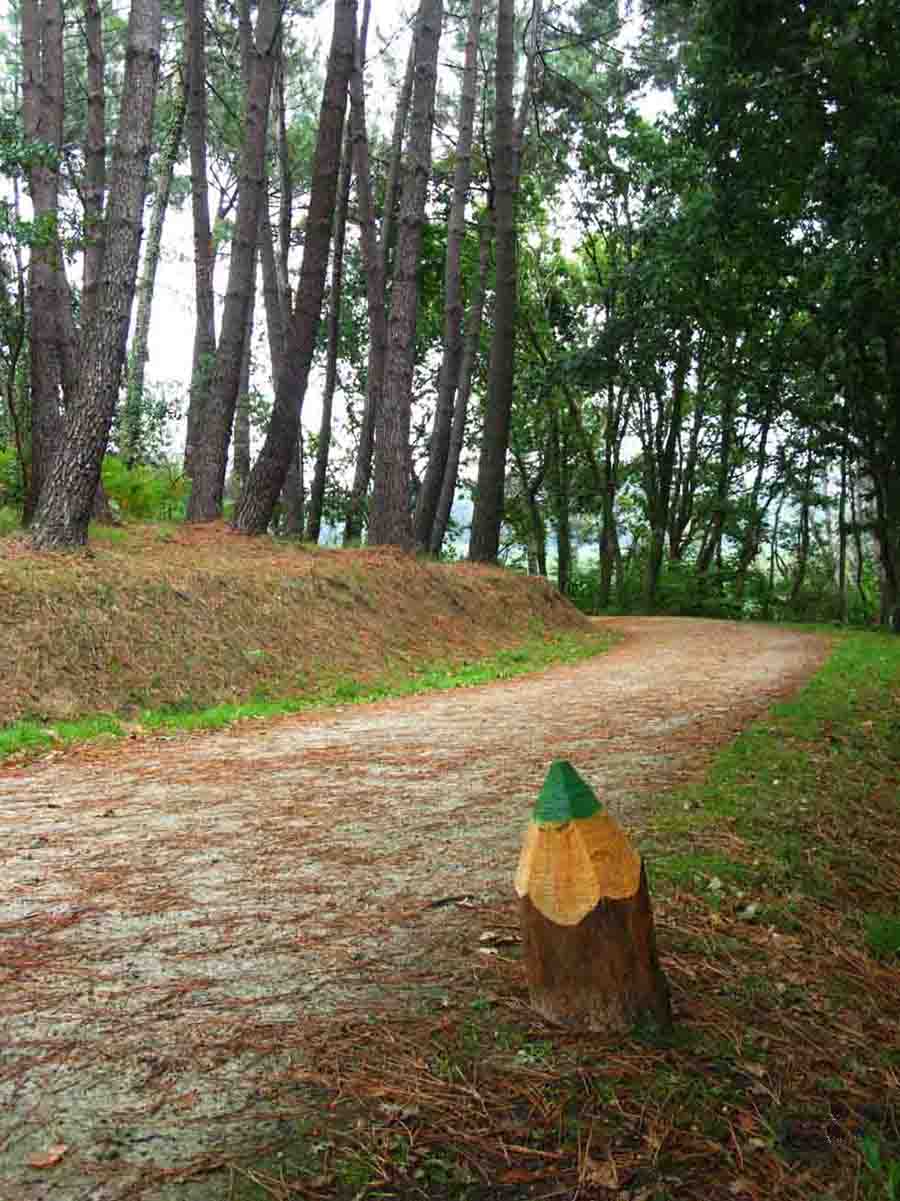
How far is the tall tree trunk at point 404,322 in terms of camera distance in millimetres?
14734

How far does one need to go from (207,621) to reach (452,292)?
1188 cm

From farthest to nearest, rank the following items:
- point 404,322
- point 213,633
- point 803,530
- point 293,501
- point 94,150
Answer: point 803,530, point 293,501, point 404,322, point 94,150, point 213,633

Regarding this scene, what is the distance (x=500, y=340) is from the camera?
17500 mm

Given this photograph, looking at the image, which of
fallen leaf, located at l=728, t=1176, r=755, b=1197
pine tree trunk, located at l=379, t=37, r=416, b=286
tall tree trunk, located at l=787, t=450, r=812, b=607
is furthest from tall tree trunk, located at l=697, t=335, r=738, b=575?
fallen leaf, located at l=728, t=1176, r=755, b=1197

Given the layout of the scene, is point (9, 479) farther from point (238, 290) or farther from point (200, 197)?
point (200, 197)

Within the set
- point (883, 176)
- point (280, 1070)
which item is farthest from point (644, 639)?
point (280, 1070)

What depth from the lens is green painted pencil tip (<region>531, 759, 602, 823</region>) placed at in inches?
104

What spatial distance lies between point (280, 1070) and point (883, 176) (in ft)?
31.9

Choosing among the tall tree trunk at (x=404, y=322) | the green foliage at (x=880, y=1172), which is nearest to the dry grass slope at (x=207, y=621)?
the tall tree trunk at (x=404, y=322)

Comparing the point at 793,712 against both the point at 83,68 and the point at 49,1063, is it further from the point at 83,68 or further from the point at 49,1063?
the point at 83,68

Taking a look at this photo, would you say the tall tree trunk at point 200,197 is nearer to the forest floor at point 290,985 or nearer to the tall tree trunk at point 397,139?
the tall tree trunk at point 397,139

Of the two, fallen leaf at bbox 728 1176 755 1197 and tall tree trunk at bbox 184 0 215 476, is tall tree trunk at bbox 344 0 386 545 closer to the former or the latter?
tall tree trunk at bbox 184 0 215 476

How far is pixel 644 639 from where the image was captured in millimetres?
16531

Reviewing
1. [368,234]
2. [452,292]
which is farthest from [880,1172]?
[452,292]
